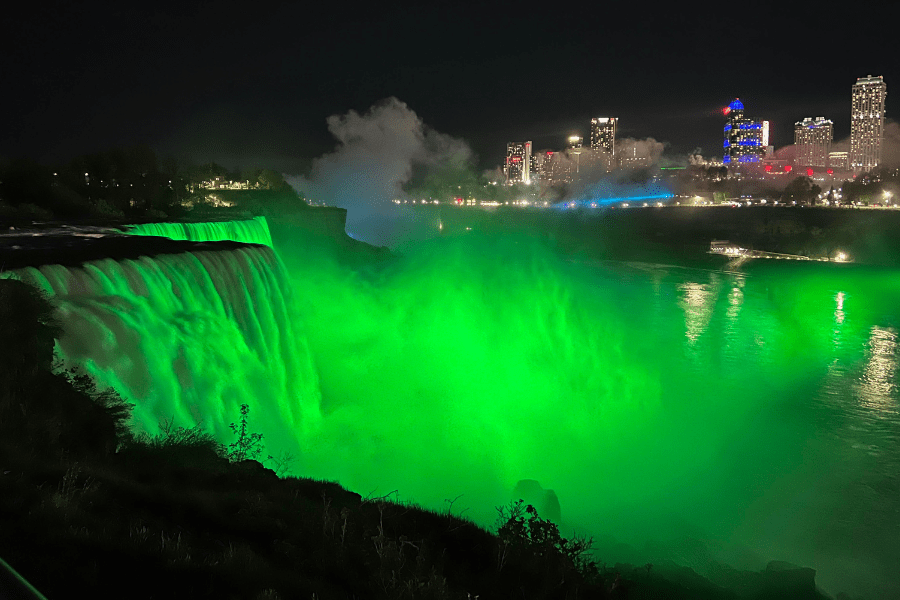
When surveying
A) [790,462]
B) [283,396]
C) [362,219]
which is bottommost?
[790,462]

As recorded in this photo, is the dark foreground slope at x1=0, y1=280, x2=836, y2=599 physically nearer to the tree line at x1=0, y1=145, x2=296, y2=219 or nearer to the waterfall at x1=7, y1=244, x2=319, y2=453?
the waterfall at x1=7, y1=244, x2=319, y2=453

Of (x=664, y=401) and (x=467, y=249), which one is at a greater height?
(x=467, y=249)

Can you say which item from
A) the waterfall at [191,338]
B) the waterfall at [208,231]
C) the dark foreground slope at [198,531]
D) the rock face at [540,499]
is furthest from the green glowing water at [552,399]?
the waterfall at [208,231]

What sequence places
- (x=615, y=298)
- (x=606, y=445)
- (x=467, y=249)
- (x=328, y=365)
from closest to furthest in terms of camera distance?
(x=606, y=445) → (x=328, y=365) → (x=615, y=298) → (x=467, y=249)

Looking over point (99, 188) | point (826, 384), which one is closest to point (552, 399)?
point (826, 384)

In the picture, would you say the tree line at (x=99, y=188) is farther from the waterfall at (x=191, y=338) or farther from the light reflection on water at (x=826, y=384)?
the light reflection on water at (x=826, y=384)

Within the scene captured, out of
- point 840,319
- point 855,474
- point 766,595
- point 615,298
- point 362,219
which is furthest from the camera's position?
point 362,219

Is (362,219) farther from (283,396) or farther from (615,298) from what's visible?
(283,396)

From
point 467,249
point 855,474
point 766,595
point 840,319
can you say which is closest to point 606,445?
point 855,474
